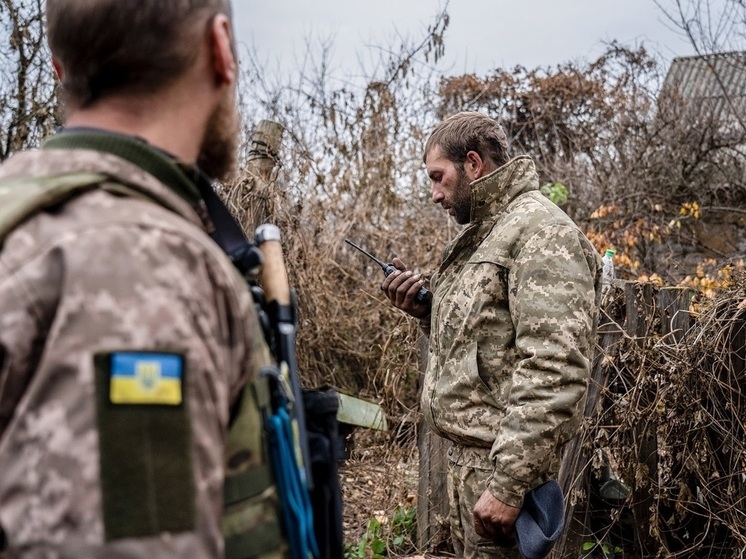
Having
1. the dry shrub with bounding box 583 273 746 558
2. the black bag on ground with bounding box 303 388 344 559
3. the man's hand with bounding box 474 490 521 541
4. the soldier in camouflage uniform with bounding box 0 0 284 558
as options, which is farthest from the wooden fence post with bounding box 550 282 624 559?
the soldier in camouflage uniform with bounding box 0 0 284 558

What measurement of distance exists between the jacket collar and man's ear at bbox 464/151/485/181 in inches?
3.9

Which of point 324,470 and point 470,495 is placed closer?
point 324,470

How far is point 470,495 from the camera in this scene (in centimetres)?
294

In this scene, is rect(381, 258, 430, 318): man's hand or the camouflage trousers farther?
rect(381, 258, 430, 318): man's hand

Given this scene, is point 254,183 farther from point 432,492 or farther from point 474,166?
point 474,166

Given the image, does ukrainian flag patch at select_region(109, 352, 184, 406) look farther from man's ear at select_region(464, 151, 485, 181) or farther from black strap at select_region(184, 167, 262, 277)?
man's ear at select_region(464, 151, 485, 181)


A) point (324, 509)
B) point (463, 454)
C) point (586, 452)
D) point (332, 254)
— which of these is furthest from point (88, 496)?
point (332, 254)

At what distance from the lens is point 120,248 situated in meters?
1.00

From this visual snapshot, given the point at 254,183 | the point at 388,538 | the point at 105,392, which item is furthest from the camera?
the point at 254,183

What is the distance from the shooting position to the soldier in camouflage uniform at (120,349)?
3.08ft

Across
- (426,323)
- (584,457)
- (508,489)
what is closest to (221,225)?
(508,489)

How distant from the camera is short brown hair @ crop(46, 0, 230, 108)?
1.15 meters

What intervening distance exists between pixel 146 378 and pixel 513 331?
6.65ft

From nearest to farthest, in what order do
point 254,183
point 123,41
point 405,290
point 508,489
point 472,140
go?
1. point 123,41
2. point 508,489
3. point 472,140
4. point 405,290
5. point 254,183
